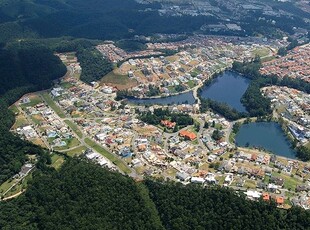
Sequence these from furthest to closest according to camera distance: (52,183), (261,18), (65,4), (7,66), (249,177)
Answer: (65,4), (261,18), (7,66), (249,177), (52,183)

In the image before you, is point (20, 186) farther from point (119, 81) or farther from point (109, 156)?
point (119, 81)

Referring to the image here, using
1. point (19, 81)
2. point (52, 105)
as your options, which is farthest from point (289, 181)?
point (19, 81)

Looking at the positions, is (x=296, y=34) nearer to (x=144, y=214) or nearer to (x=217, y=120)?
(x=217, y=120)

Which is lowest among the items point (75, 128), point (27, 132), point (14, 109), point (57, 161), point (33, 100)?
point (33, 100)

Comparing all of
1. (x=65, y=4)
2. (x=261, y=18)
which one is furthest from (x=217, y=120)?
(x=65, y=4)

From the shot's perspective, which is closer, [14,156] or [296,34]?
[14,156]

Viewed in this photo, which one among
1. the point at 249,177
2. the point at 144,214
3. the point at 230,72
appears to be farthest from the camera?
the point at 230,72
